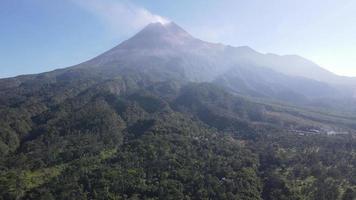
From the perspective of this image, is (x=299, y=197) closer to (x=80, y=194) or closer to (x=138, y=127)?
(x=80, y=194)

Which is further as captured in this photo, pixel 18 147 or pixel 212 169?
pixel 18 147

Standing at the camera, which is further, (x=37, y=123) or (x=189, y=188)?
(x=37, y=123)

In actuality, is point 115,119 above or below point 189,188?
above

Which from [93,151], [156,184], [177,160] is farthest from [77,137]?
[156,184]

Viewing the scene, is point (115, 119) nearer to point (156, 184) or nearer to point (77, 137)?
point (77, 137)

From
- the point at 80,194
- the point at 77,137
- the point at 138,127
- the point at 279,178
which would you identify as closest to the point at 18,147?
the point at 77,137

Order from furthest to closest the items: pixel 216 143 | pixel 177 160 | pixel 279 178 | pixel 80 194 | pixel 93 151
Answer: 1. pixel 216 143
2. pixel 93 151
3. pixel 177 160
4. pixel 279 178
5. pixel 80 194

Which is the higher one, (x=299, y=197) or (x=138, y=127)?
(x=138, y=127)

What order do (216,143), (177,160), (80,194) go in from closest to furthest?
1. (80,194)
2. (177,160)
3. (216,143)

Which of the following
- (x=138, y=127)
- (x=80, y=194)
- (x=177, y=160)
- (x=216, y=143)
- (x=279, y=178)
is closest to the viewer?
(x=80, y=194)

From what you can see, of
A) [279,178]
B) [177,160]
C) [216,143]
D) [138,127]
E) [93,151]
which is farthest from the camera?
[138,127]
